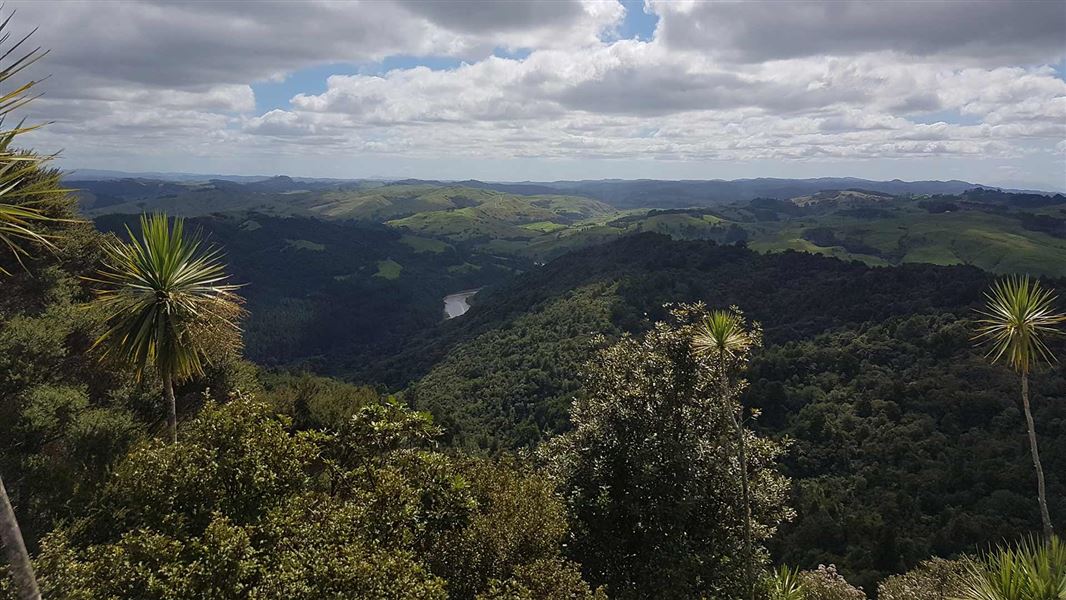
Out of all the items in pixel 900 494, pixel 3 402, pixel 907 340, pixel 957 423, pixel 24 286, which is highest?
pixel 24 286

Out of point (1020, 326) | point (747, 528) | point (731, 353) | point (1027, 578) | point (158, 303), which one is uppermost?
point (158, 303)

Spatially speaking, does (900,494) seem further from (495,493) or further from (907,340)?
(495,493)

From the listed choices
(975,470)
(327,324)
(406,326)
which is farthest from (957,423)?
(327,324)

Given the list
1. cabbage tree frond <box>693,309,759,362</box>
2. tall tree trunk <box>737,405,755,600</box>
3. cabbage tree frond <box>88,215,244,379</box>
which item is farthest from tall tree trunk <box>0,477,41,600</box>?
tall tree trunk <box>737,405,755,600</box>

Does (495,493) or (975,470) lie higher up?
(495,493)

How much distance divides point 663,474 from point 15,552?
13115 mm

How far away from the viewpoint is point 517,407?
9138 cm

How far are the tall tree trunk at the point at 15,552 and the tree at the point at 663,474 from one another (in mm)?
11766

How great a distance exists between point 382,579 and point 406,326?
620 ft

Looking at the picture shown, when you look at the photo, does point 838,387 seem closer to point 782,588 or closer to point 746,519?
point 782,588

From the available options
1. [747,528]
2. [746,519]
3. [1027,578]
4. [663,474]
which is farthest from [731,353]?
[1027,578]

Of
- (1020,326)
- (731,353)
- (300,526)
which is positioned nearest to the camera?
(300,526)

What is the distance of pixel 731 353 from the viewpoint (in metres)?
15.5

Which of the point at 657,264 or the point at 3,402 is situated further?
the point at 657,264
